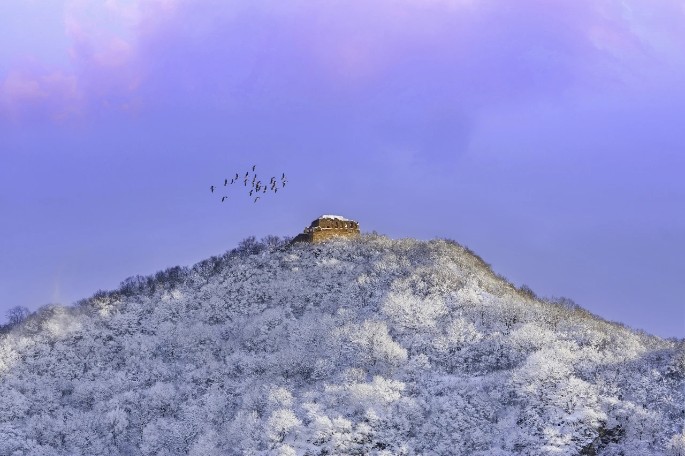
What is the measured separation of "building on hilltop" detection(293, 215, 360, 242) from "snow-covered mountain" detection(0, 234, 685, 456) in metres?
8.29

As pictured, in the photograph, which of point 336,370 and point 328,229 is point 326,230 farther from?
point 336,370

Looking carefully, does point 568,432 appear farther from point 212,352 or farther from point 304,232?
point 304,232

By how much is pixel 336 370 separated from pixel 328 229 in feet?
131

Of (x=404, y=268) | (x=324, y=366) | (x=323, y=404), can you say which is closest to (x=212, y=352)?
(x=324, y=366)

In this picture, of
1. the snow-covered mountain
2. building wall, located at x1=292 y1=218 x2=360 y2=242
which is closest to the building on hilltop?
building wall, located at x1=292 y1=218 x2=360 y2=242

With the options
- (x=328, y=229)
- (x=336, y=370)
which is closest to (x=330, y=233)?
(x=328, y=229)

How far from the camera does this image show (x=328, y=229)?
10838cm

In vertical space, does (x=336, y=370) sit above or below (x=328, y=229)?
below

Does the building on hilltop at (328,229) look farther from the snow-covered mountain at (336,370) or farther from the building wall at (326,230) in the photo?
the snow-covered mountain at (336,370)

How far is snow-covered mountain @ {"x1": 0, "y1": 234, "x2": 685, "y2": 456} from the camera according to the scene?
59469 millimetres

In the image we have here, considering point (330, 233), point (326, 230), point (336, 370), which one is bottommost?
point (336, 370)

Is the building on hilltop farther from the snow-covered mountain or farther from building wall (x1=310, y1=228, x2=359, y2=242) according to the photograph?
the snow-covered mountain

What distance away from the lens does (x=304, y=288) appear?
90.4m

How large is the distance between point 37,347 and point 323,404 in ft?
122
